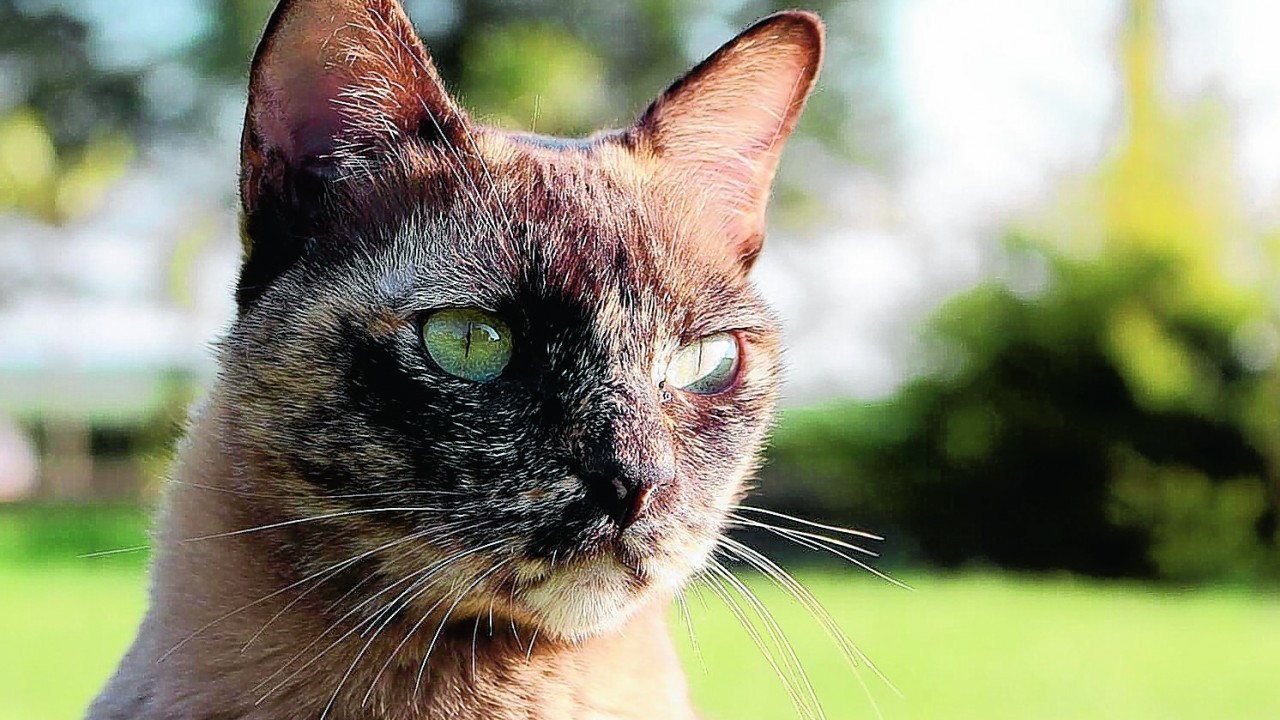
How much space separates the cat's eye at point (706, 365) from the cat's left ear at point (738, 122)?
23 cm

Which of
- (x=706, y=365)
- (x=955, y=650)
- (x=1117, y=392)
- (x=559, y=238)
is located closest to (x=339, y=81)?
(x=559, y=238)

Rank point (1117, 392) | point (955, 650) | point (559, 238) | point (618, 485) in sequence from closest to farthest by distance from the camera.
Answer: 1. point (618, 485)
2. point (559, 238)
3. point (955, 650)
4. point (1117, 392)

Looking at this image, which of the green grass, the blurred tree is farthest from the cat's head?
the blurred tree

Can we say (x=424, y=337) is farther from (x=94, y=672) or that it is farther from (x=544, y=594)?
(x=94, y=672)

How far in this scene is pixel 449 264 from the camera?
129cm

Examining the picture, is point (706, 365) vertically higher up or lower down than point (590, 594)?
higher up

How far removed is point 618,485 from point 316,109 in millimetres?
596

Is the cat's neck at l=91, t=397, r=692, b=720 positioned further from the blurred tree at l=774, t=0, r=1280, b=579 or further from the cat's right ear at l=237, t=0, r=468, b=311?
the blurred tree at l=774, t=0, r=1280, b=579

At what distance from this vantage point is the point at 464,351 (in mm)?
1239

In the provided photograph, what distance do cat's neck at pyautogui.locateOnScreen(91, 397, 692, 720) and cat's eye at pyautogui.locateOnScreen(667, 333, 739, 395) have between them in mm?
326

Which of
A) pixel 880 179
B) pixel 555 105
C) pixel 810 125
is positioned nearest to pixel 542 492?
pixel 555 105

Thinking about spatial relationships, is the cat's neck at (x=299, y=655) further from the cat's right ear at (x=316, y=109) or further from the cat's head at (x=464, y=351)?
the cat's right ear at (x=316, y=109)

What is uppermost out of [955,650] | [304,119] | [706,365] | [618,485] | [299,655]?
[304,119]

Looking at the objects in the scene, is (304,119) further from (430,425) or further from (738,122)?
(738,122)
